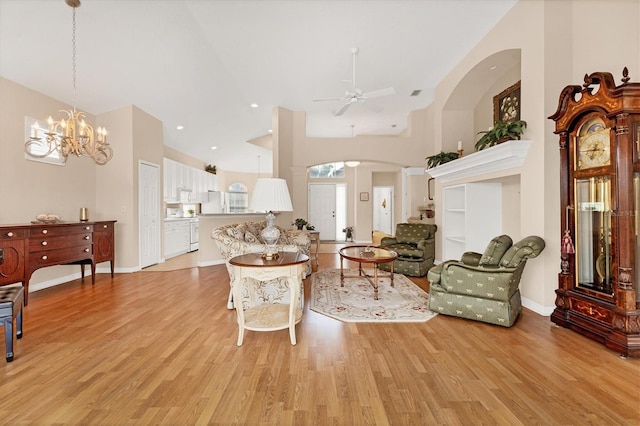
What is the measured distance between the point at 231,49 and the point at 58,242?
3.70 m

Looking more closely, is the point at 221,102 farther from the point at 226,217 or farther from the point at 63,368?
the point at 63,368

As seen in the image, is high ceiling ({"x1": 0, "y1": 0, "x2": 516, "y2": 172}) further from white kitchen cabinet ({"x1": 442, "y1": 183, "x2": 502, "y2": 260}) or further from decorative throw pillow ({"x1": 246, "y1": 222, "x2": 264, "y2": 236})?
decorative throw pillow ({"x1": 246, "y1": 222, "x2": 264, "y2": 236})

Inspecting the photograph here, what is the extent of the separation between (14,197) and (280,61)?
13.9 ft

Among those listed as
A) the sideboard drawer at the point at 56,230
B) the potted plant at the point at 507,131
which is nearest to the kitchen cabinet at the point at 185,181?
the sideboard drawer at the point at 56,230

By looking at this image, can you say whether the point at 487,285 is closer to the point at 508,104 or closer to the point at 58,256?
the point at 508,104

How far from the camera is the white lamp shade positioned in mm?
2695

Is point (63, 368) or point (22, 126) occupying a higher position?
point (22, 126)

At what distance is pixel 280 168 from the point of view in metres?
6.50

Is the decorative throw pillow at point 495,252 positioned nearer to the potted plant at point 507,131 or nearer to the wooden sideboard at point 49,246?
the potted plant at point 507,131

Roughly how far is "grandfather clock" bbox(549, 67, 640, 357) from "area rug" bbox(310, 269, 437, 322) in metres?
1.35

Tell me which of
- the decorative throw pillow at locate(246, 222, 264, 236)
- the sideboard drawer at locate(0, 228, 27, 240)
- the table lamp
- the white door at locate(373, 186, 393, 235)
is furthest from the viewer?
the white door at locate(373, 186, 393, 235)

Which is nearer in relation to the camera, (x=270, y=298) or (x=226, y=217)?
(x=270, y=298)

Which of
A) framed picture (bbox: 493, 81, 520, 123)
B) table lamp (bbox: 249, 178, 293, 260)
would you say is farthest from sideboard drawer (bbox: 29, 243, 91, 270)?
framed picture (bbox: 493, 81, 520, 123)

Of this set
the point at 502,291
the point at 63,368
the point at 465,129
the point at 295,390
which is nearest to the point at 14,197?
the point at 63,368
